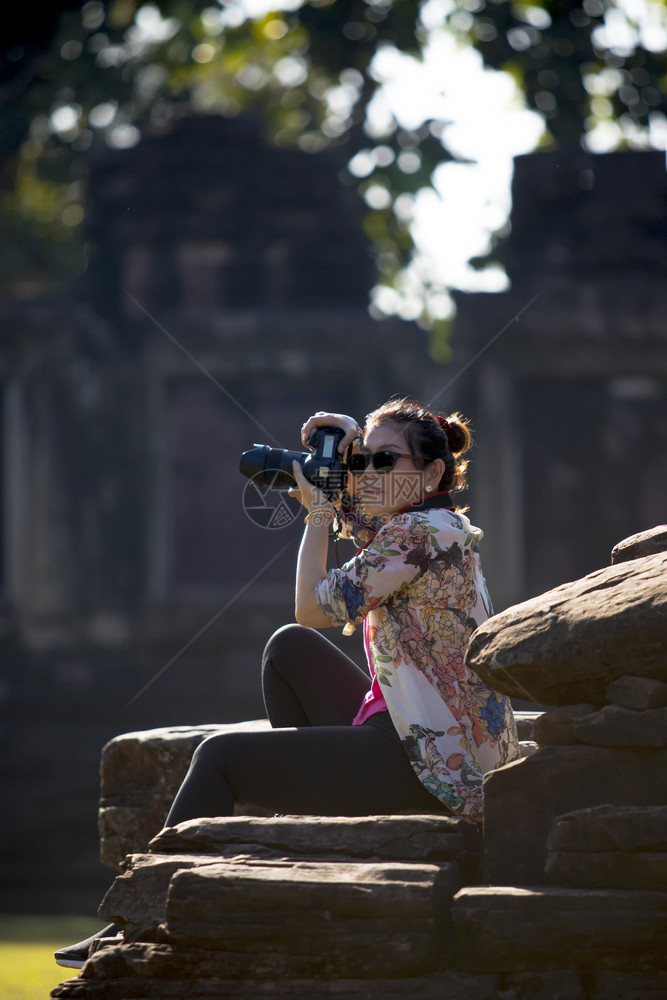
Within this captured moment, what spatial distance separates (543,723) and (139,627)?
23.0ft

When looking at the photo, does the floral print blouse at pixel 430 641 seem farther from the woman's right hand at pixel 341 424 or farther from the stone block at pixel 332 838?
the woman's right hand at pixel 341 424

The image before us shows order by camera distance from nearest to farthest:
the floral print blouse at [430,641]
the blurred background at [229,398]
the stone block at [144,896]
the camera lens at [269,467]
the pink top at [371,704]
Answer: the stone block at [144,896]
the floral print blouse at [430,641]
the pink top at [371,704]
the camera lens at [269,467]
the blurred background at [229,398]

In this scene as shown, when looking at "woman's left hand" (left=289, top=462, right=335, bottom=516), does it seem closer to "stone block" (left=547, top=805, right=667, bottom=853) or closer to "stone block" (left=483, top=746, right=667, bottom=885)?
"stone block" (left=483, top=746, right=667, bottom=885)

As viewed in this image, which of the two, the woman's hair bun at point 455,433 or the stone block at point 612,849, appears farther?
the woman's hair bun at point 455,433

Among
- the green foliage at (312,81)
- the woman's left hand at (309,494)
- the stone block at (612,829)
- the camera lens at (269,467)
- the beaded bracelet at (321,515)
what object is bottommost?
the stone block at (612,829)

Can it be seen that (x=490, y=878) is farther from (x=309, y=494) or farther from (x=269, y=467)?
(x=269, y=467)

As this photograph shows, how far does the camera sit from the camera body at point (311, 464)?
9.82 ft

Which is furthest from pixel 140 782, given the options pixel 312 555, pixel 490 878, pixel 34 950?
pixel 34 950

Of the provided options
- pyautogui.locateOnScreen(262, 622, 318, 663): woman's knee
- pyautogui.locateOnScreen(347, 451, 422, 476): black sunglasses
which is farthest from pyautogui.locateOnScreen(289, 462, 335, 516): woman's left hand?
pyautogui.locateOnScreen(262, 622, 318, 663): woman's knee

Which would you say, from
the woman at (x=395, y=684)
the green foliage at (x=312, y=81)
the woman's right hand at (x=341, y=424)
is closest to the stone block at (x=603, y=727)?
the woman at (x=395, y=684)

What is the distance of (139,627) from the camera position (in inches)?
365

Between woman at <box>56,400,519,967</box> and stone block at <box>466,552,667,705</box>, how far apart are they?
149 millimetres

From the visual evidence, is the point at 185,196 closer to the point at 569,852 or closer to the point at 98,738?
the point at 98,738

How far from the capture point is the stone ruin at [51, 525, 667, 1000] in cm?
231
